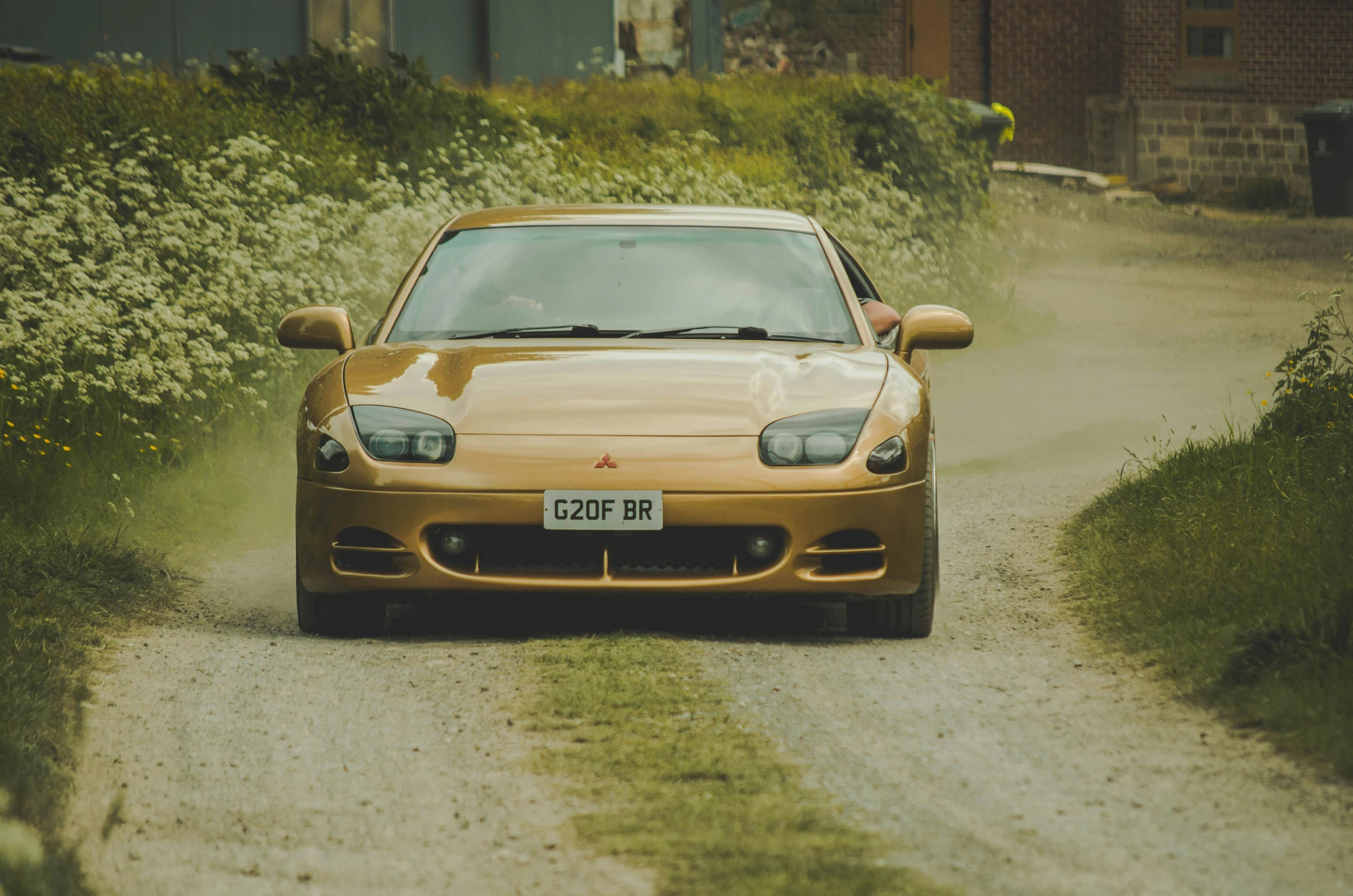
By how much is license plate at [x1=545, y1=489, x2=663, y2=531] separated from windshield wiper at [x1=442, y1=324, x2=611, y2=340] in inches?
37.7

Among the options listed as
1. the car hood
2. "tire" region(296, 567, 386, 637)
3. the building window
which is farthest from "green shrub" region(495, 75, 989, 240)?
the building window

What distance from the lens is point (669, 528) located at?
527cm

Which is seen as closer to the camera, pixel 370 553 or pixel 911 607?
pixel 370 553

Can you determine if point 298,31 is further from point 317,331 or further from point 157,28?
point 317,331

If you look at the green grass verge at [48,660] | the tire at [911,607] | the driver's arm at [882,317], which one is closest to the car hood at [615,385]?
the tire at [911,607]

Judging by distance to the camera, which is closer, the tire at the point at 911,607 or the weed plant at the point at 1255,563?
the weed plant at the point at 1255,563

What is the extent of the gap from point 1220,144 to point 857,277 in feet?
81.9

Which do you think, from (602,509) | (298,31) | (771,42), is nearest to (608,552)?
(602,509)

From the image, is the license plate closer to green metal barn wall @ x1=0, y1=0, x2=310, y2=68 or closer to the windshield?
the windshield

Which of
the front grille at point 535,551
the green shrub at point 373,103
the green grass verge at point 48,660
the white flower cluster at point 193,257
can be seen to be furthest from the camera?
the green shrub at point 373,103

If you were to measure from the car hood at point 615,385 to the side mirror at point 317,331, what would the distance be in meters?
0.21

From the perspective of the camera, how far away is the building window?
101 ft

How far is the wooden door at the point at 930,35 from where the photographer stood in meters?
32.5

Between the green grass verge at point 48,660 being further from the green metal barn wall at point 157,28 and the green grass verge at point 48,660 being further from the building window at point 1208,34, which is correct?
the building window at point 1208,34
